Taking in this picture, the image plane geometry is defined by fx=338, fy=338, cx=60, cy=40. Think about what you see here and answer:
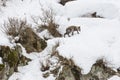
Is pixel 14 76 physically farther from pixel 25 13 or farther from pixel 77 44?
pixel 25 13

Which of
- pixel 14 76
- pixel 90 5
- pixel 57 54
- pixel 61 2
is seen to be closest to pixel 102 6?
pixel 90 5

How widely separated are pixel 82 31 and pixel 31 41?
0.92m

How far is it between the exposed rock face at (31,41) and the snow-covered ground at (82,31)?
5.0 inches

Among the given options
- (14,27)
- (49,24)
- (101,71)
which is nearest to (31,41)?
(14,27)

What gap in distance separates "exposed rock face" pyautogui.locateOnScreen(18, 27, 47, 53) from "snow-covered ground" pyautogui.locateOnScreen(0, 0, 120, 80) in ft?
0.42

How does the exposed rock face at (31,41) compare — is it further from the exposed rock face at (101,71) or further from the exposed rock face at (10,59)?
the exposed rock face at (101,71)

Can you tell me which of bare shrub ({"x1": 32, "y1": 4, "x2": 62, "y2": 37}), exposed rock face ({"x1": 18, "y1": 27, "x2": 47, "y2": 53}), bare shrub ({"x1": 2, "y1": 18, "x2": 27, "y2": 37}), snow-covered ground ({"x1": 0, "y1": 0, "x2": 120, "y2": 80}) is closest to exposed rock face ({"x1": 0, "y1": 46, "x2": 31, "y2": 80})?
snow-covered ground ({"x1": 0, "y1": 0, "x2": 120, "y2": 80})

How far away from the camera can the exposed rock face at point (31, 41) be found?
595 centimetres

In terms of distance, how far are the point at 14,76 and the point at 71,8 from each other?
81.0 inches

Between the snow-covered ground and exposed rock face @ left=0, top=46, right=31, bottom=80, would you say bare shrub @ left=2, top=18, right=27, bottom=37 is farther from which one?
exposed rock face @ left=0, top=46, right=31, bottom=80

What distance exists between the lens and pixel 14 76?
5.44 metres

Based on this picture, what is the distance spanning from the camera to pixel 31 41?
600cm

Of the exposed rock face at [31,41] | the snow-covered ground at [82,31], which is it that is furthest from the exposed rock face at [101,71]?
the exposed rock face at [31,41]

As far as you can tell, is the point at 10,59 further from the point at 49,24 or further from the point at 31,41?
the point at 49,24
